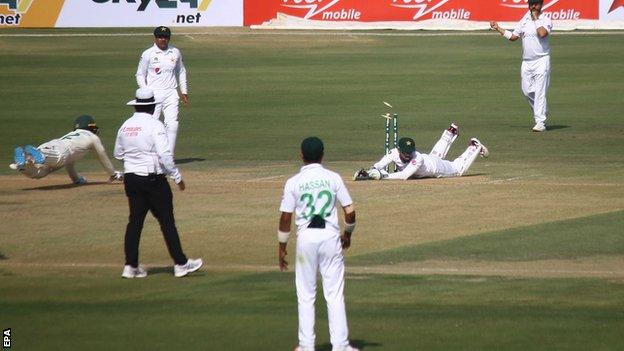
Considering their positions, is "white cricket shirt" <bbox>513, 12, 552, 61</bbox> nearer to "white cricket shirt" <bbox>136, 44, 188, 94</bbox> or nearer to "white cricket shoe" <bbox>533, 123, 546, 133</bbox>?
"white cricket shoe" <bbox>533, 123, 546, 133</bbox>

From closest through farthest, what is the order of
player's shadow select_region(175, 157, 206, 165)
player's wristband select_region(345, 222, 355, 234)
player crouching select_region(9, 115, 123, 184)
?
1. player's wristband select_region(345, 222, 355, 234)
2. player crouching select_region(9, 115, 123, 184)
3. player's shadow select_region(175, 157, 206, 165)

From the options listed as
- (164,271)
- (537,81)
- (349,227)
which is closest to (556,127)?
(537,81)

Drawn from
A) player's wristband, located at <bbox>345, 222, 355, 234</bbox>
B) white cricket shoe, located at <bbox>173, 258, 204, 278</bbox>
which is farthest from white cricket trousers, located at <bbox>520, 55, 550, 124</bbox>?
player's wristband, located at <bbox>345, 222, 355, 234</bbox>

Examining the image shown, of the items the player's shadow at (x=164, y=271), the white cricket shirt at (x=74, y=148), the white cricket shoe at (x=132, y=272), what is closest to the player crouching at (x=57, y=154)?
the white cricket shirt at (x=74, y=148)

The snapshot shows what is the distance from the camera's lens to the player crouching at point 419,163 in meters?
22.5

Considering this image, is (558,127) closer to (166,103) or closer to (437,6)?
(166,103)

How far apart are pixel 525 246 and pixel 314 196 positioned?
600 cm

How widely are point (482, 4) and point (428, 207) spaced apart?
24.1 m

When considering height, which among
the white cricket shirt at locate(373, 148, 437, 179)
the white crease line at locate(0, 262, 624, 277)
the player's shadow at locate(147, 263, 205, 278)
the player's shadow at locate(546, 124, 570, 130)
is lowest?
the player's shadow at locate(147, 263, 205, 278)

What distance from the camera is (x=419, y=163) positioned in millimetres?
22516

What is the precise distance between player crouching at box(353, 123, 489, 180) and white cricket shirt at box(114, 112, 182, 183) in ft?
25.0

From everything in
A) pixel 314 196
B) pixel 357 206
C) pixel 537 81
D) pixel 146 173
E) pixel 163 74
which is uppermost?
pixel 163 74

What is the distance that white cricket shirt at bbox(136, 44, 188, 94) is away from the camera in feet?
76.2

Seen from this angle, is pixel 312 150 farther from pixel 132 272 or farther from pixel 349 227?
pixel 132 272
